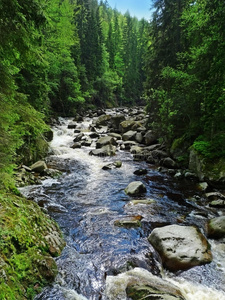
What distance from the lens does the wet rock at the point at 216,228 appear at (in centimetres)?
557

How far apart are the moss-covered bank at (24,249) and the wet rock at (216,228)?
13.5 ft

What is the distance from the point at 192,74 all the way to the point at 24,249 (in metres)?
11.1

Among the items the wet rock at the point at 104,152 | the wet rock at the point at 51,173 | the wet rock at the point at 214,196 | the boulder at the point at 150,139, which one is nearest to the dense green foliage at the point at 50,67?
the wet rock at the point at 51,173

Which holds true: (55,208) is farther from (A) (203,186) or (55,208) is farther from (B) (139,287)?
(A) (203,186)

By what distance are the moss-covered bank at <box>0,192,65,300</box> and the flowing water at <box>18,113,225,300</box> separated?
27 centimetres

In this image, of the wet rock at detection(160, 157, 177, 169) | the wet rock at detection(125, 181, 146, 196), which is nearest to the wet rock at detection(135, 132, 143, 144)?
the wet rock at detection(160, 157, 177, 169)

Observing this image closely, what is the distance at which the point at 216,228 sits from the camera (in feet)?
18.6

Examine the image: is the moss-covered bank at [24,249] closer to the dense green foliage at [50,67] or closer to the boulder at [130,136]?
the dense green foliage at [50,67]

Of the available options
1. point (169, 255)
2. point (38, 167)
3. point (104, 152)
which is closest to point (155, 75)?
point (104, 152)

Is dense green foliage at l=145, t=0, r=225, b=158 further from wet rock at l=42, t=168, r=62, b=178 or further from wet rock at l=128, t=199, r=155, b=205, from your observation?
wet rock at l=42, t=168, r=62, b=178

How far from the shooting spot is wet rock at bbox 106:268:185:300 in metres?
3.44

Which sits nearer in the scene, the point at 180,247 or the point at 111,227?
the point at 180,247

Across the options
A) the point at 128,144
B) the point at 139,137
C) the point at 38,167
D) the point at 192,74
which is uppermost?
the point at 192,74

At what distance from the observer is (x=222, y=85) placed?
29.5 feet
